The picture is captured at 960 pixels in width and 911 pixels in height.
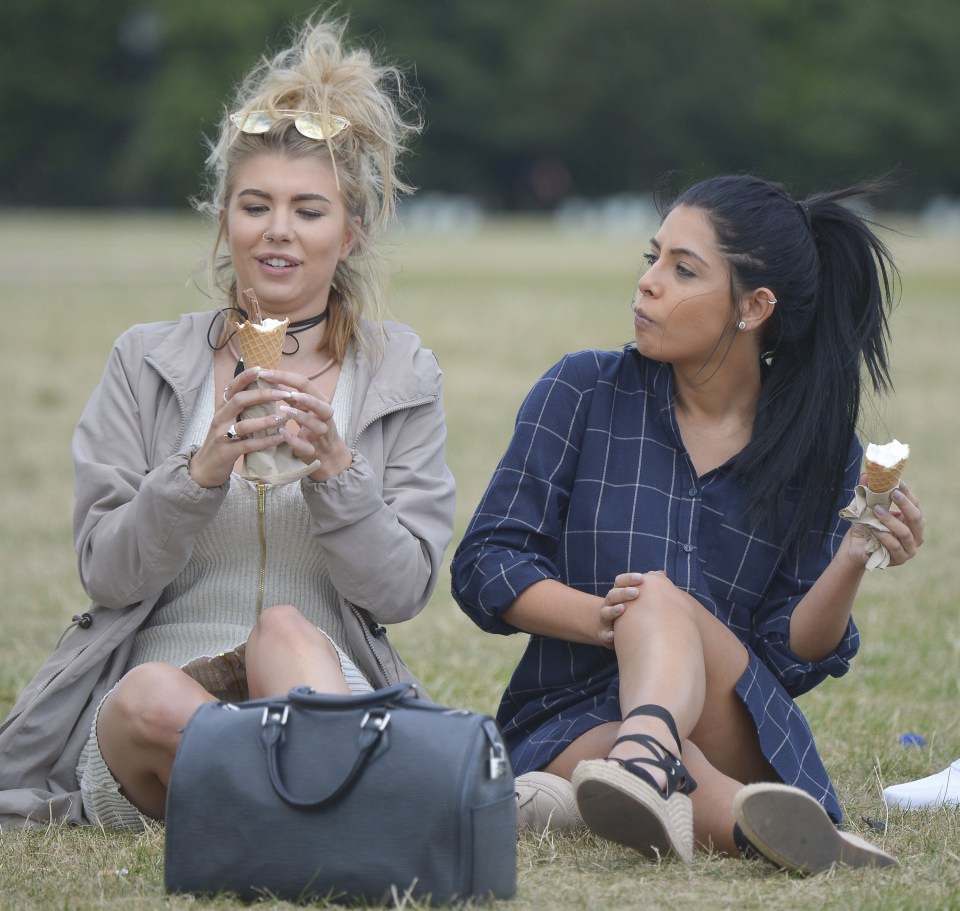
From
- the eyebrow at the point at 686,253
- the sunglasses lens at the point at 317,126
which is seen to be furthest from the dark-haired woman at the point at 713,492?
the sunglasses lens at the point at 317,126

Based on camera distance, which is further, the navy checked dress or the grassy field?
the navy checked dress

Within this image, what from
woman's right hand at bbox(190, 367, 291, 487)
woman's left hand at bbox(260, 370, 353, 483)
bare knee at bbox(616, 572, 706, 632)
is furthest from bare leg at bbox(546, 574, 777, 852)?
woman's right hand at bbox(190, 367, 291, 487)

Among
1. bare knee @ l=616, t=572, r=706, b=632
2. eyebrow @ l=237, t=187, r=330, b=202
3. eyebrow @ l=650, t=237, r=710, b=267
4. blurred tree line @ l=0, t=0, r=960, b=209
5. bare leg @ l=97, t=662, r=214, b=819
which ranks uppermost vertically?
blurred tree line @ l=0, t=0, r=960, b=209

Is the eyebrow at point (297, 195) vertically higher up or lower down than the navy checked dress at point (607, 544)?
higher up

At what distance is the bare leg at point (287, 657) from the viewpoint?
347 centimetres

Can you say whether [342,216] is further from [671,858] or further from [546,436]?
[671,858]

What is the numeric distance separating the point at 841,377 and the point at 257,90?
1.74 metres

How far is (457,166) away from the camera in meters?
80.0

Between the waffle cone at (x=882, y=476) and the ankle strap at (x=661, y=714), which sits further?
the waffle cone at (x=882, y=476)

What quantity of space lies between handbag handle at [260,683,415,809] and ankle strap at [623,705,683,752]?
59 cm

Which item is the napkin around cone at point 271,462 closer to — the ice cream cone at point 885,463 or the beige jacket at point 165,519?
the beige jacket at point 165,519

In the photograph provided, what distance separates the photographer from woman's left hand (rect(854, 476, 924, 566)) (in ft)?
11.9

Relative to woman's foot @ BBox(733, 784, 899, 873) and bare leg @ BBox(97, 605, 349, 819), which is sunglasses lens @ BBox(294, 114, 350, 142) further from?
woman's foot @ BBox(733, 784, 899, 873)

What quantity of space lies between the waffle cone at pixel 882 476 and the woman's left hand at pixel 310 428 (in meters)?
1.20
